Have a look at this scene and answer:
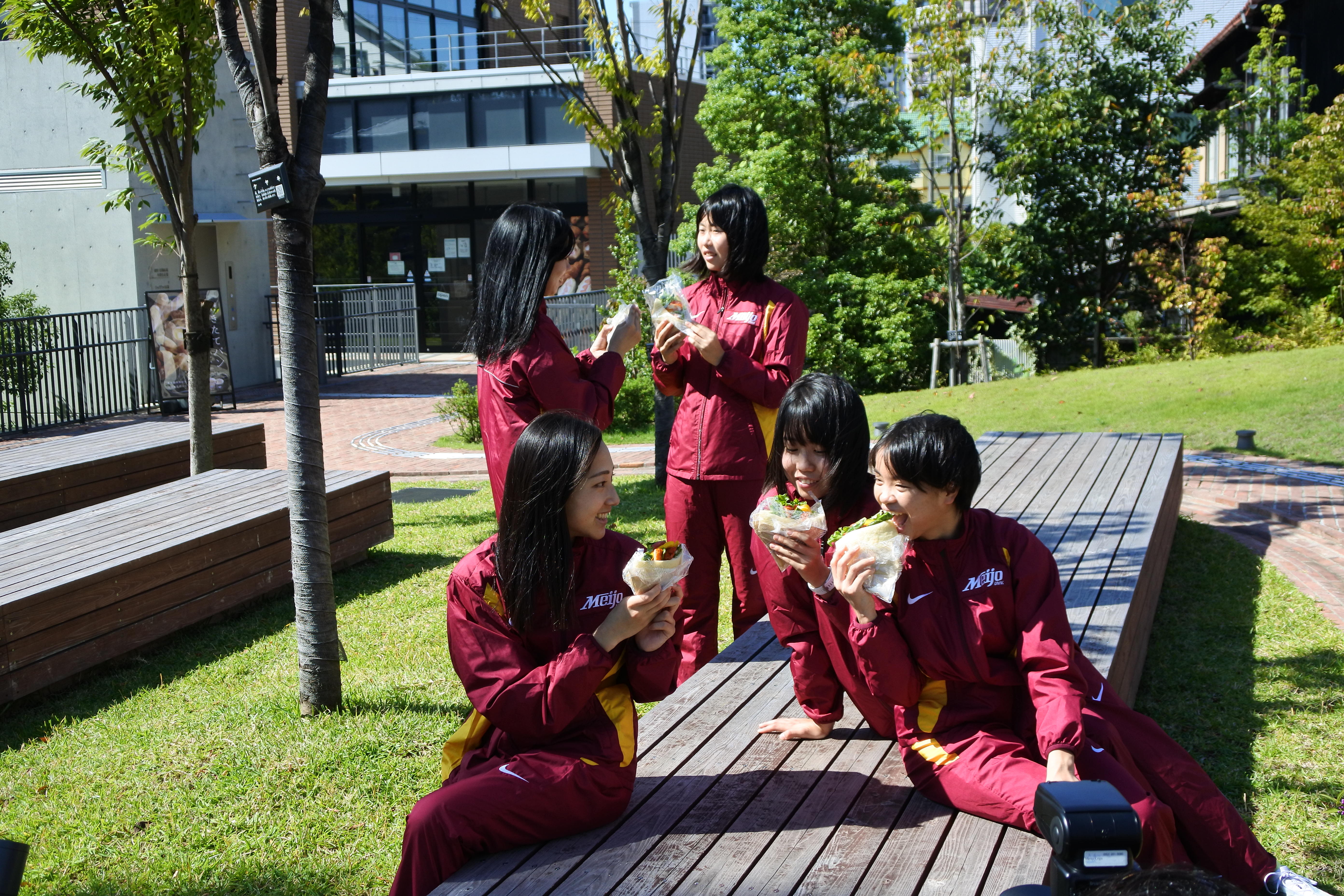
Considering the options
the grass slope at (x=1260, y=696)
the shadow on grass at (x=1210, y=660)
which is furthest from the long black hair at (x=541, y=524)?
the shadow on grass at (x=1210, y=660)

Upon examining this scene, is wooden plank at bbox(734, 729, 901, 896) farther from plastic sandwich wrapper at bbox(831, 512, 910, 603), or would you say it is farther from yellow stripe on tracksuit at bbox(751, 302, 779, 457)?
yellow stripe on tracksuit at bbox(751, 302, 779, 457)

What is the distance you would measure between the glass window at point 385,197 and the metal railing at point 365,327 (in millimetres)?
2054

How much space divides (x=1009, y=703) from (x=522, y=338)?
2044 mm

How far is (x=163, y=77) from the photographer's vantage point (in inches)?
279

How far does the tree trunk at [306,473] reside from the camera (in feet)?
14.6

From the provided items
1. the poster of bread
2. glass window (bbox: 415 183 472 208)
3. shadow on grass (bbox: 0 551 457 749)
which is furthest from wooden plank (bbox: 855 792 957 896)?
glass window (bbox: 415 183 472 208)

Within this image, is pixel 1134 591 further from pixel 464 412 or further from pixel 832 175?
pixel 832 175

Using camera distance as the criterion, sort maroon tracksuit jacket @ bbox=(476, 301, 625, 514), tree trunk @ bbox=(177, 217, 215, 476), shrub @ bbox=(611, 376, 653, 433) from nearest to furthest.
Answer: maroon tracksuit jacket @ bbox=(476, 301, 625, 514)
tree trunk @ bbox=(177, 217, 215, 476)
shrub @ bbox=(611, 376, 653, 433)

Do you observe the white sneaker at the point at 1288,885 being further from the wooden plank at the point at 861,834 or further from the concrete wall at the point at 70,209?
the concrete wall at the point at 70,209

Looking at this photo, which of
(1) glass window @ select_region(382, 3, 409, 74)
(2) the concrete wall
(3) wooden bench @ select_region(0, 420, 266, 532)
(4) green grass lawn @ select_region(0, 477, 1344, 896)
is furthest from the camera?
(1) glass window @ select_region(382, 3, 409, 74)

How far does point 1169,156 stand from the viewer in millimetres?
17484

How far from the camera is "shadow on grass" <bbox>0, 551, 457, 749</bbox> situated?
196 inches

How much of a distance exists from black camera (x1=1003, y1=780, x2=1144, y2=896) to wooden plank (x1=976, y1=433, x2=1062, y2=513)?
4163 mm

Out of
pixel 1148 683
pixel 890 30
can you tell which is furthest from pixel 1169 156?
pixel 1148 683
